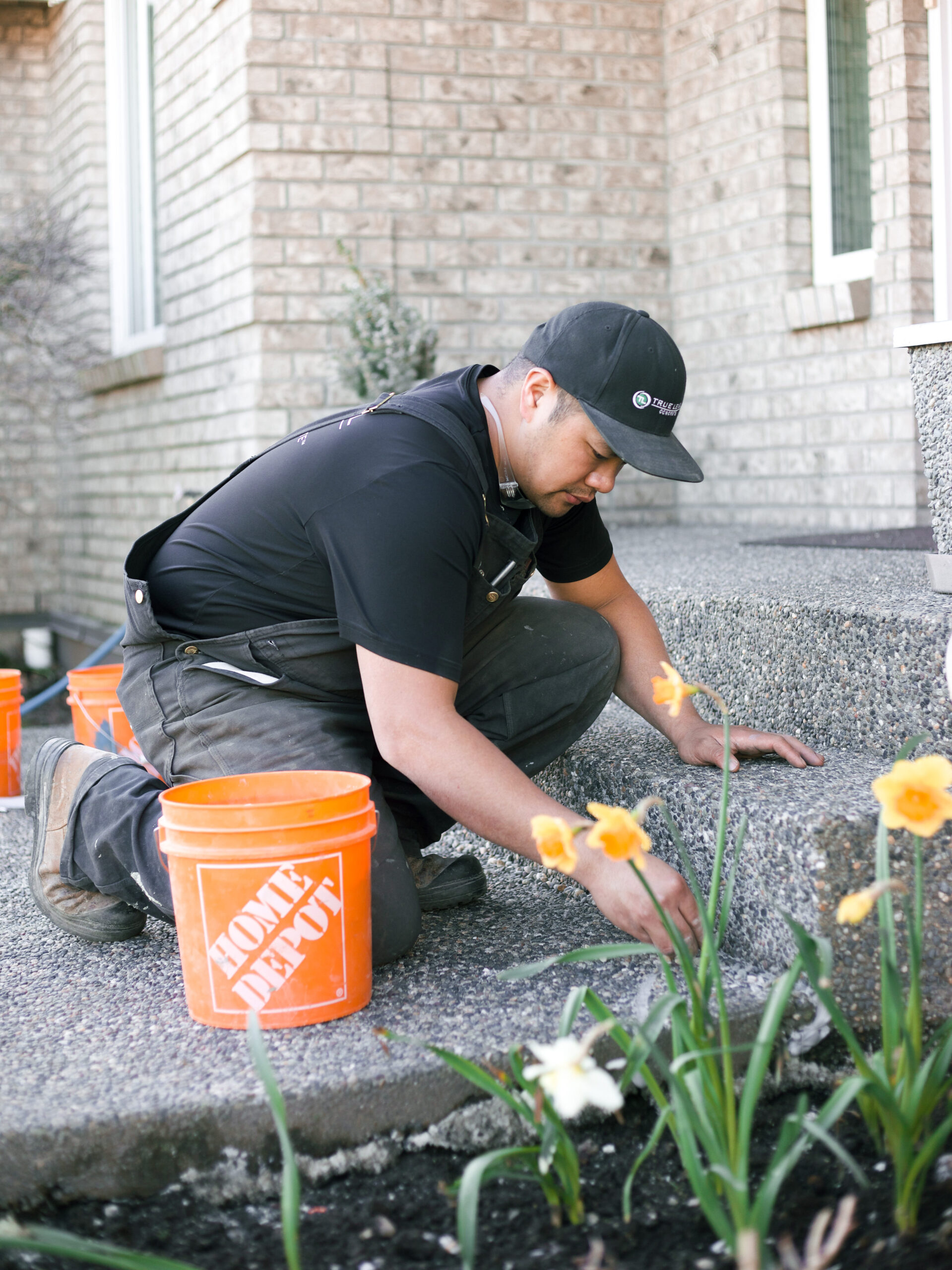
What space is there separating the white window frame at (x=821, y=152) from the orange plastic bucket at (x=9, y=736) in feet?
11.2

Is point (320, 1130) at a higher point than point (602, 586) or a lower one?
lower

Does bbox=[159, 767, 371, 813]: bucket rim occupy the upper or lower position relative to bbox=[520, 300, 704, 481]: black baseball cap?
lower

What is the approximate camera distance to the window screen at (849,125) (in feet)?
16.3

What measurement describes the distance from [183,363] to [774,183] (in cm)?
306

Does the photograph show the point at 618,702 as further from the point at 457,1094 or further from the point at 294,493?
the point at 457,1094

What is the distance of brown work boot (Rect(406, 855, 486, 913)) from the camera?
241cm

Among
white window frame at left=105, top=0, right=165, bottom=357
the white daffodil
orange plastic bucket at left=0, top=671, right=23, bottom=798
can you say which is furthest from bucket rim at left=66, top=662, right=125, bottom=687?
white window frame at left=105, top=0, right=165, bottom=357

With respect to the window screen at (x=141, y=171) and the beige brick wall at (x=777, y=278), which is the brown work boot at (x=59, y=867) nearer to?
the beige brick wall at (x=777, y=278)

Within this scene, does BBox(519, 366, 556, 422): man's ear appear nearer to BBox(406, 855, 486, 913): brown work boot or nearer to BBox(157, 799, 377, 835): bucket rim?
BBox(157, 799, 377, 835): bucket rim

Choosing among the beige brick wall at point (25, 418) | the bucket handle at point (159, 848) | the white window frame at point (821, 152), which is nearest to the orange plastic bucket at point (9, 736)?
the bucket handle at point (159, 848)

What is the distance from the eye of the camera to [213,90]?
232 inches

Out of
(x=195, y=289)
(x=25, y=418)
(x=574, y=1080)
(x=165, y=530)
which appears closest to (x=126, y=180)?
(x=195, y=289)

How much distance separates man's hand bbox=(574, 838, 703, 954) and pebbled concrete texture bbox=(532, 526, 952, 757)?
0.61 meters

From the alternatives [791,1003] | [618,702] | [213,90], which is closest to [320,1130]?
[791,1003]
